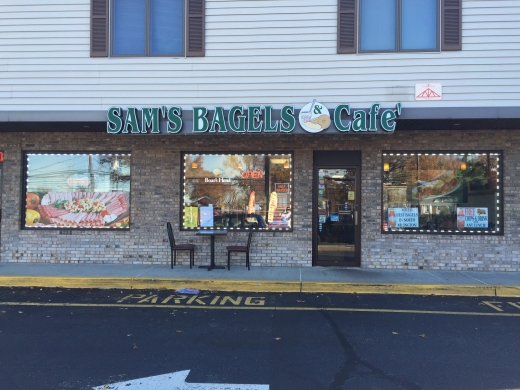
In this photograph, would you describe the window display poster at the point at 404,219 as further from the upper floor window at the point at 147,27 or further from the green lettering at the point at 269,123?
the upper floor window at the point at 147,27

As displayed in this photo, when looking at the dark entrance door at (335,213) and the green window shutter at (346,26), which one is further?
the dark entrance door at (335,213)

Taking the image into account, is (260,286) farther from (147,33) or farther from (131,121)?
(147,33)

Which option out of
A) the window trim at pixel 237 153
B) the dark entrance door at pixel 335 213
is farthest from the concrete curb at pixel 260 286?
the window trim at pixel 237 153

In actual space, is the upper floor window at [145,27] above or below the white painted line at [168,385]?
above

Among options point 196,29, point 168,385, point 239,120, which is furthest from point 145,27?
point 168,385

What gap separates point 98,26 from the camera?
9.62 m

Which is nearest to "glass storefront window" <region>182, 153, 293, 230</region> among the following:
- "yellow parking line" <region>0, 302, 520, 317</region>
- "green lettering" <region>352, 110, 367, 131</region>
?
"green lettering" <region>352, 110, 367, 131</region>

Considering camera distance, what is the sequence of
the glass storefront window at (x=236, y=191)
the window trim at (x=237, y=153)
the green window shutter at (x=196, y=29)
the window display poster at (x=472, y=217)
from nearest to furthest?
the green window shutter at (x=196, y=29) → the window display poster at (x=472, y=217) → the window trim at (x=237, y=153) → the glass storefront window at (x=236, y=191)

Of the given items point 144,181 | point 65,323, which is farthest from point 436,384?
point 144,181

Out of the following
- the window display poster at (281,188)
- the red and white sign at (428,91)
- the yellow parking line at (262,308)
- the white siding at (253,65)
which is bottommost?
the yellow parking line at (262,308)

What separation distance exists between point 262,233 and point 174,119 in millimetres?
3325

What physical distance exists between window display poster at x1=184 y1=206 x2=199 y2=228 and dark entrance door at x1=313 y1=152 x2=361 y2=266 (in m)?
2.84

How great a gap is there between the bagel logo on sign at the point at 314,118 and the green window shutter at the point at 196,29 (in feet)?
8.99

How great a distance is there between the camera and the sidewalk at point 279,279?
26.5ft
